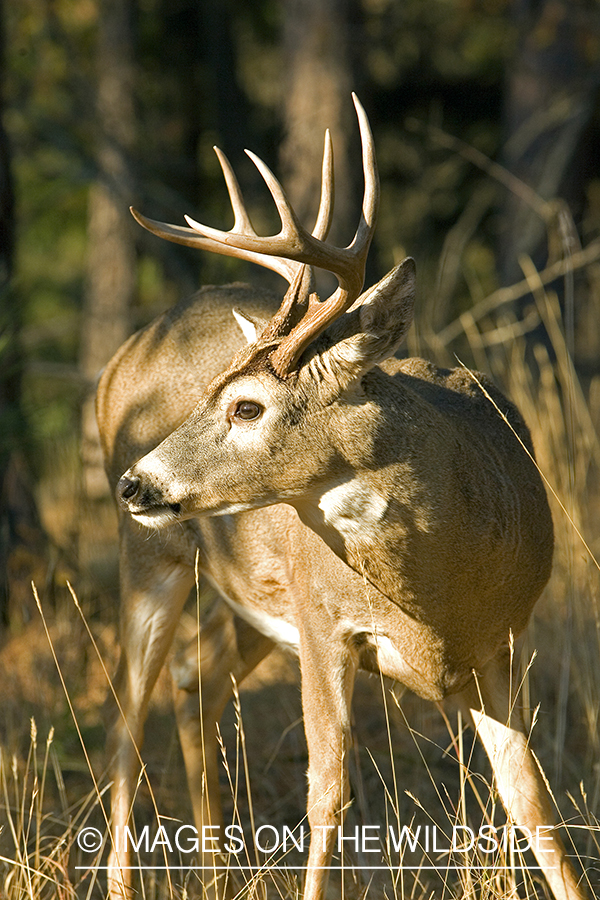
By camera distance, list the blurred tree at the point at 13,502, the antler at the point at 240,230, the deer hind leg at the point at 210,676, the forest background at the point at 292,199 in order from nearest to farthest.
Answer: the antler at the point at 240,230 → the deer hind leg at the point at 210,676 → the forest background at the point at 292,199 → the blurred tree at the point at 13,502

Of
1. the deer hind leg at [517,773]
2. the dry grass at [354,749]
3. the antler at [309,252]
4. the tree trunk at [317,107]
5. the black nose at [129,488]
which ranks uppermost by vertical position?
the tree trunk at [317,107]

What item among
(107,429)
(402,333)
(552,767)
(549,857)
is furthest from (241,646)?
(402,333)

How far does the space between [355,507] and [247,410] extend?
41 cm

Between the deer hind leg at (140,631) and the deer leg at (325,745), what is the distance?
1.01m

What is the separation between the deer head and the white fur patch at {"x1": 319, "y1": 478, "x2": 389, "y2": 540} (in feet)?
0.06

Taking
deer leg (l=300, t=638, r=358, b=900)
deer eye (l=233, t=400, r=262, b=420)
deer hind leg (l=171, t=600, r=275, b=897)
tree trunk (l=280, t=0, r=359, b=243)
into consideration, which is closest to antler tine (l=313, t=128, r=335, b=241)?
deer eye (l=233, t=400, r=262, b=420)


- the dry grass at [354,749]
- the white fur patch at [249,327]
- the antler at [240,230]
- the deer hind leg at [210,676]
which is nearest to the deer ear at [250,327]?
the white fur patch at [249,327]

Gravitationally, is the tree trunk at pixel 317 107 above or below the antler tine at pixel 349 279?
above

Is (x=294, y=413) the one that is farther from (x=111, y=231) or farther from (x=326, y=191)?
(x=111, y=231)

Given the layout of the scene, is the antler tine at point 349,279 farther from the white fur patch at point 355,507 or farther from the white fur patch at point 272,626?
the white fur patch at point 272,626

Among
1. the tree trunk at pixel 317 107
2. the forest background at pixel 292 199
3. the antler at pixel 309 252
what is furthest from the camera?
the tree trunk at pixel 317 107

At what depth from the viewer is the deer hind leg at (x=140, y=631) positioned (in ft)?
12.9

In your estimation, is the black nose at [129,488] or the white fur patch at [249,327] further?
the white fur patch at [249,327]

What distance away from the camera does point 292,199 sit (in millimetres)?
7574
